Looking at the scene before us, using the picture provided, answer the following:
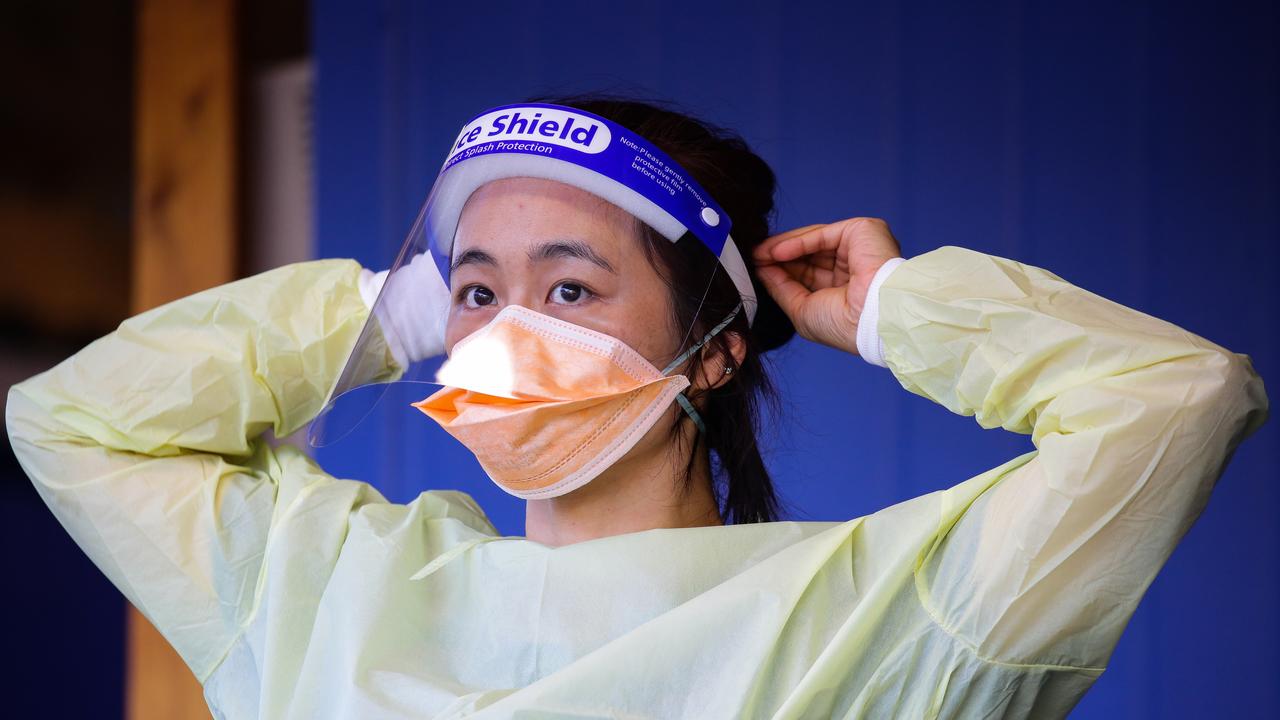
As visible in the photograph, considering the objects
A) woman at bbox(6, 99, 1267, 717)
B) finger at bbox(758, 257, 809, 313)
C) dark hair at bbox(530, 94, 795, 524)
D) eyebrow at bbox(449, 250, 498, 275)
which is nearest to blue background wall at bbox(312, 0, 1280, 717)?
dark hair at bbox(530, 94, 795, 524)

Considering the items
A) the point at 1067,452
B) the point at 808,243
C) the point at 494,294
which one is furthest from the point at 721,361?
the point at 1067,452

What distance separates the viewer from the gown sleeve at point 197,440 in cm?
145

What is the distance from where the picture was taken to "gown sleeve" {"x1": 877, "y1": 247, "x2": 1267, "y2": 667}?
113cm

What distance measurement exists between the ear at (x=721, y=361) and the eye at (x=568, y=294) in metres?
0.16

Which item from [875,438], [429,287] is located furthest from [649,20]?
[429,287]

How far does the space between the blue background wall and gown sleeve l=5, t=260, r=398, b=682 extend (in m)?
0.71

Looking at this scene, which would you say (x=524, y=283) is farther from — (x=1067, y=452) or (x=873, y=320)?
(x=1067, y=452)

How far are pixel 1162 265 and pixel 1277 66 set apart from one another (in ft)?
1.09

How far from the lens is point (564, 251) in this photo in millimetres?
1374

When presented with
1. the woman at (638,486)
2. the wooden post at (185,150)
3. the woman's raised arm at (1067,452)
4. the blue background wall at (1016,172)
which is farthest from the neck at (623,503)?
the wooden post at (185,150)

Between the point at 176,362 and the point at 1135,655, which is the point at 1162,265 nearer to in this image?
the point at 1135,655

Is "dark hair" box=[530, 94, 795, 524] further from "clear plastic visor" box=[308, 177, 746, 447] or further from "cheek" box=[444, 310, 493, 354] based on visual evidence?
"cheek" box=[444, 310, 493, 354]

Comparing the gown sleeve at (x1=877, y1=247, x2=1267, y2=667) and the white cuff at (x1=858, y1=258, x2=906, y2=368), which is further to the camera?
the white cuff at (x1=858, y1=258, x2=906, y2=368)

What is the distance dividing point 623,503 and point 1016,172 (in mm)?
987
